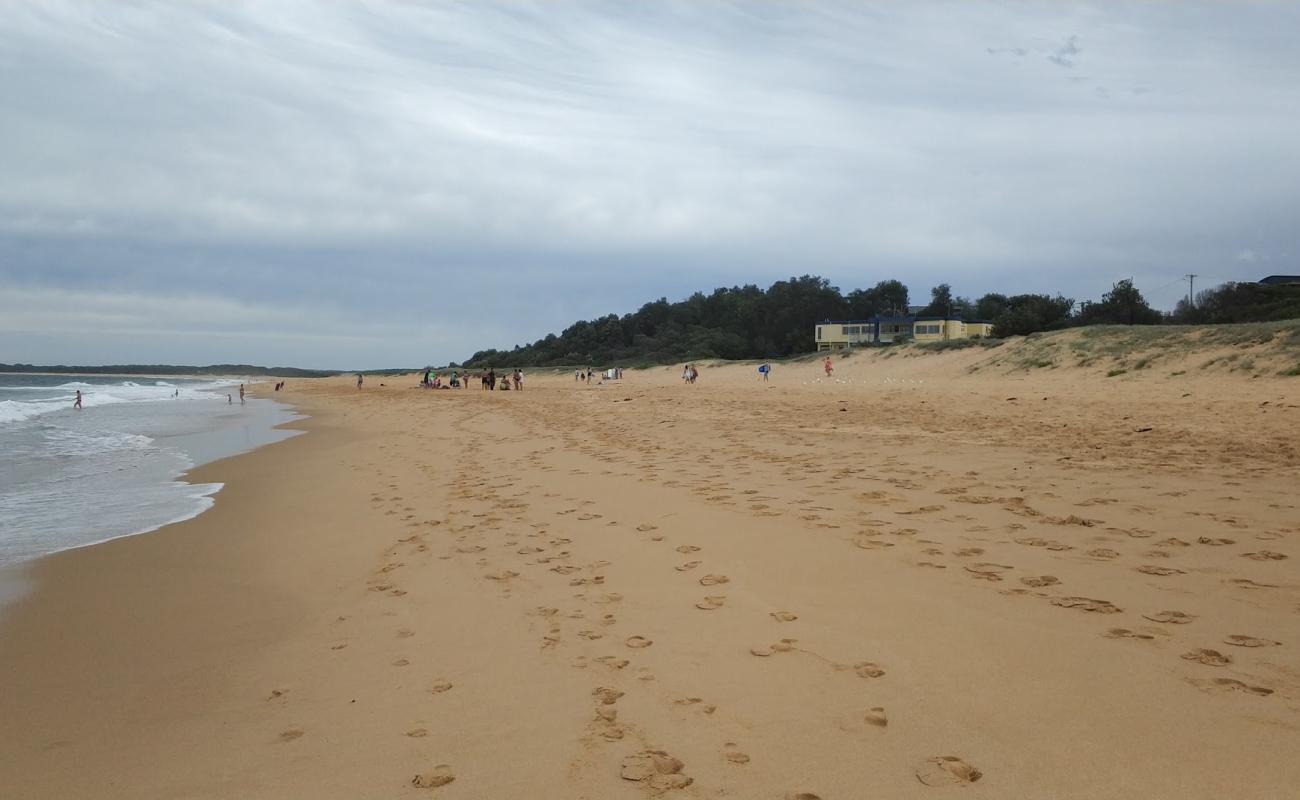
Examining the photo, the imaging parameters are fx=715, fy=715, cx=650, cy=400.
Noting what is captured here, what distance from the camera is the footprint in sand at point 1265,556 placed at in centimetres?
412

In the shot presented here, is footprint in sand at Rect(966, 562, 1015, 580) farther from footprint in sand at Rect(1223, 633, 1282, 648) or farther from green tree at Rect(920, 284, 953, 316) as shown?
green tree at Rect(920, 284, 953, 316)

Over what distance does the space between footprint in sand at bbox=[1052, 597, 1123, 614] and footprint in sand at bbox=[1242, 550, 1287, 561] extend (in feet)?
4.16

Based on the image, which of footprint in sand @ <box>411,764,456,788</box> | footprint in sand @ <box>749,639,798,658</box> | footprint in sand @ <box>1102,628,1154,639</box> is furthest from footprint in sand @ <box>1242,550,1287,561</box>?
footprint in sand @ <box>411,764,456,788</box>

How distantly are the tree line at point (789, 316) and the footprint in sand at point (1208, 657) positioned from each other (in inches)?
1673

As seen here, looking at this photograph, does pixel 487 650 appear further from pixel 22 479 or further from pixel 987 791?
pixel 22 479

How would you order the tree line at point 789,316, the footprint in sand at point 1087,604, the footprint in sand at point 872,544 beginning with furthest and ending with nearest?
the tree line at point 789,316 < the footprint in sand at point 872,544 < the footprint in sand at point 1087,604

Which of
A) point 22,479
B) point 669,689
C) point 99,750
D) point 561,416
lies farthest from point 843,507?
point 561,416

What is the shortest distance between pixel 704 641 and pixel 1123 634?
1917 mm

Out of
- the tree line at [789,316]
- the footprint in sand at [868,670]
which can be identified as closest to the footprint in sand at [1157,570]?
the footprint in sand at [868,670]

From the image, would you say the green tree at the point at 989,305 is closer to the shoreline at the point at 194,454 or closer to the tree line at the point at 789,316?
the tree line at the point at 789,316

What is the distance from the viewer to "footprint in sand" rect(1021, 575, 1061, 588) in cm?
399

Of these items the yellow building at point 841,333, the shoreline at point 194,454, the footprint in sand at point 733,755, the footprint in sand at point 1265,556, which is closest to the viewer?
the footprint in sand at point 733,755

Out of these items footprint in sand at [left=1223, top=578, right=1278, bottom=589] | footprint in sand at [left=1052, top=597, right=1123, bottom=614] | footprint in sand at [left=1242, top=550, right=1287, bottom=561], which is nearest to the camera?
footprint in sand at [left=1052, top=597, right=1123, bottom=614]

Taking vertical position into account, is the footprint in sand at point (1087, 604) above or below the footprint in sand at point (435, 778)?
above
